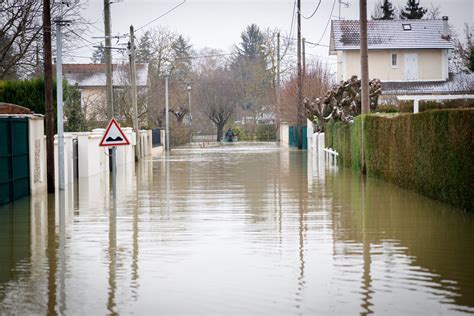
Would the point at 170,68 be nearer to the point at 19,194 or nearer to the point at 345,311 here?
the point at 19,194

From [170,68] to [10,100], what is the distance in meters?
66.6

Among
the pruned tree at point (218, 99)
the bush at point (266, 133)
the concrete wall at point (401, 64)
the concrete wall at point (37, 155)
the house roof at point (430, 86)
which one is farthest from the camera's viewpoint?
the pruned tree at point (218, 99)

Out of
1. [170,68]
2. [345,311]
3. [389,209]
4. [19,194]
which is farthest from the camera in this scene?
[170,68]

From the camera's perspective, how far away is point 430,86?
66688mm

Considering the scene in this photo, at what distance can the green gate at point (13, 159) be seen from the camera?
2088 cm

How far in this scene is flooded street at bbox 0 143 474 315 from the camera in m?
9.30

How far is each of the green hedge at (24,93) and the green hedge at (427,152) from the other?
1321cm

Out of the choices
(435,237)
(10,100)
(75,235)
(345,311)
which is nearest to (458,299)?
(345,311)

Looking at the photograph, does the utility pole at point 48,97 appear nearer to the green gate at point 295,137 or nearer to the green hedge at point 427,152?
the green hedge at point 427,152

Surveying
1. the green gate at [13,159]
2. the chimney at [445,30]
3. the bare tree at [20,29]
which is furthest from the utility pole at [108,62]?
the chimney at [445,30]

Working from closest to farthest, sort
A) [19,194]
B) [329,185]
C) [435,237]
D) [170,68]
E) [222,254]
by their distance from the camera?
1. [222,254]
2. [435,237]
3. [19,194]
4. [329,185]
5. [170,68]

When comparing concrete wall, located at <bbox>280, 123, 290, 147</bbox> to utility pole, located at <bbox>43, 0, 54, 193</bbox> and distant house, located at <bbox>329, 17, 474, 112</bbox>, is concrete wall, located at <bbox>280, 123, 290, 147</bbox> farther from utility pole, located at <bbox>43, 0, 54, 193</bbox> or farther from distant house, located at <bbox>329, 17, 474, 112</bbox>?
utility pole, located at <bbox>43, 0, 54, 193</bbox>

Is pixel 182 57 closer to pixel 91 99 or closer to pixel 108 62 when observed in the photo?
pixel 91 99

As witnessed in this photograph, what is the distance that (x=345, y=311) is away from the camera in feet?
28.7
